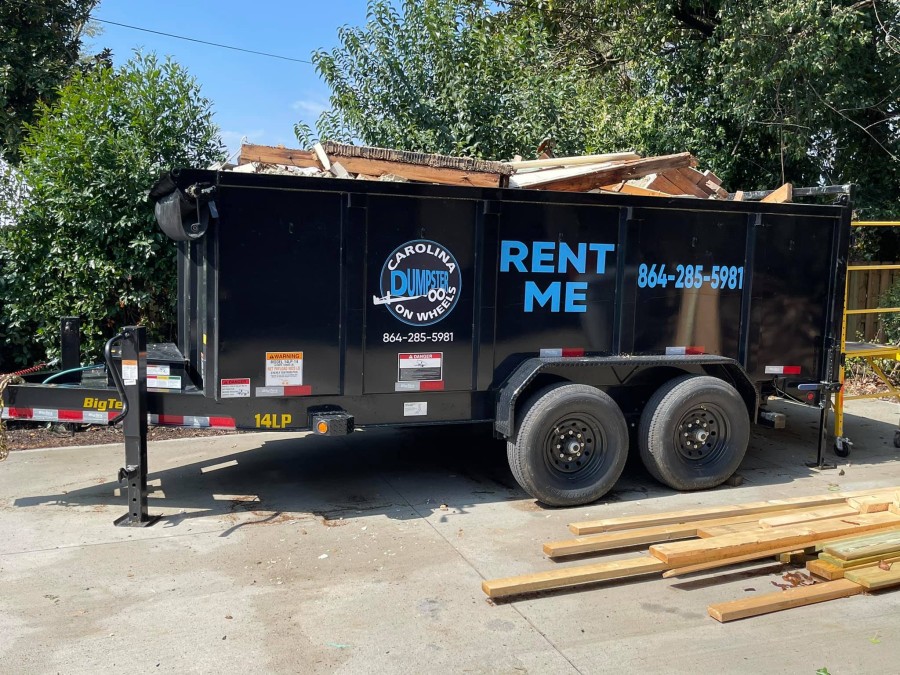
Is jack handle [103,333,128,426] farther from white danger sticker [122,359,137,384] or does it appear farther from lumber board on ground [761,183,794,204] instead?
lumber board on ground [761,183,794,204]

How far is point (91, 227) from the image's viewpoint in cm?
847

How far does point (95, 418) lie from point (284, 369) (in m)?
1.42

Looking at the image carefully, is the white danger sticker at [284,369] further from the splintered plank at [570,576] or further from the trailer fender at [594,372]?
the splintered plank at [570,576]

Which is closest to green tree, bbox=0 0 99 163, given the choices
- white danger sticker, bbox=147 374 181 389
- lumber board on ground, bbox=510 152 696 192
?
white danger sticker, bbox=147 374 181 389

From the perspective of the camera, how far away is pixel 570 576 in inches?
188

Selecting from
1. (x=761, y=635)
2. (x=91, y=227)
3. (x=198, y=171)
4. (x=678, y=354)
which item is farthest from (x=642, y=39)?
(x=761, y=635)

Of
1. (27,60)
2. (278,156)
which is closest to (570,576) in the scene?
(278,156)

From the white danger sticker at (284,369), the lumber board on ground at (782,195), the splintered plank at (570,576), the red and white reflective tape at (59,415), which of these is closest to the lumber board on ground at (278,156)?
the white danger sticker at (284,369)

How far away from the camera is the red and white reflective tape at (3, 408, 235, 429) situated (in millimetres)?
5785

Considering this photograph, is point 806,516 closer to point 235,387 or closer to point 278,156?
point 235,387

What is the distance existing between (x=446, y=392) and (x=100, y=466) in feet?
11.1

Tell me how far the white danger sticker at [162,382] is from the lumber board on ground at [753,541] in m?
3.63

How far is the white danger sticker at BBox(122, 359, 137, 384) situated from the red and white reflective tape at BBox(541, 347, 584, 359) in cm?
312

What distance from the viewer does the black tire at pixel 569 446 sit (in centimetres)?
622
